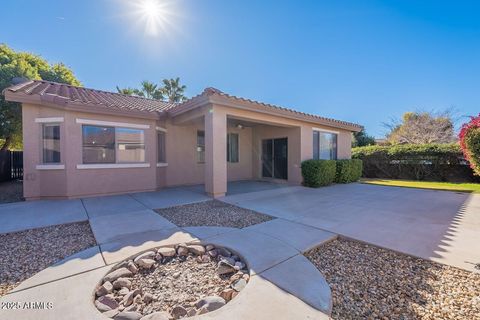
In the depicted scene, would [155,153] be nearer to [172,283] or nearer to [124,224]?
[124,224]

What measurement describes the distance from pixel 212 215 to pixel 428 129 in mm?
29422

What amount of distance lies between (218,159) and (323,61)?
32.0ft

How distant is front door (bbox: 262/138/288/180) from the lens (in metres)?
11.9

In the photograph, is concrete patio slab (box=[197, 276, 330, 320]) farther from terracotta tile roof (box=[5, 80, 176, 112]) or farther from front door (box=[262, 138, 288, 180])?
front door (box=[262, 138, 288, 180])

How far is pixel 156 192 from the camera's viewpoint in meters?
9.18

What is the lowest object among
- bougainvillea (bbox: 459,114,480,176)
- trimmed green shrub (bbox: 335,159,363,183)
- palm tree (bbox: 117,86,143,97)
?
trimmed green shrub (bbox: 335,159,363,183)

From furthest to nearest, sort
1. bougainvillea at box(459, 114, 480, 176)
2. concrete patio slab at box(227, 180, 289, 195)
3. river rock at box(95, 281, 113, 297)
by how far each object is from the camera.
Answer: concrete patio slab at box(227, 180, 289, 195) → bougainvillea at box(459, 114, 480, 176) → river rock at box(95, 281, 113, 297)

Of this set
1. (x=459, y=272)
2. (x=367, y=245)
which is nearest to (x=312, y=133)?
(x=367, y=245)

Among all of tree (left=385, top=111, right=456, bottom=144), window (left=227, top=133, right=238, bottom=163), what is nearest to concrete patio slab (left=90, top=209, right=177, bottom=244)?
window (left=227, top=133, right=238, bottom=163)

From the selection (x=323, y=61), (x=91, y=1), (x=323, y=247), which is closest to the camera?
(x=323, y=247)

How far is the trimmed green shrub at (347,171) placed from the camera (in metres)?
12.3

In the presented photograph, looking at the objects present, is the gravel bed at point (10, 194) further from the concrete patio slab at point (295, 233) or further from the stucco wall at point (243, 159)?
the stucco wall at point (243, 159)

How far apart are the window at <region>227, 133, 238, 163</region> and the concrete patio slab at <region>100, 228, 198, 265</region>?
319 inches

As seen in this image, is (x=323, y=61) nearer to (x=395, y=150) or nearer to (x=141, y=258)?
(x=395, y=150)
